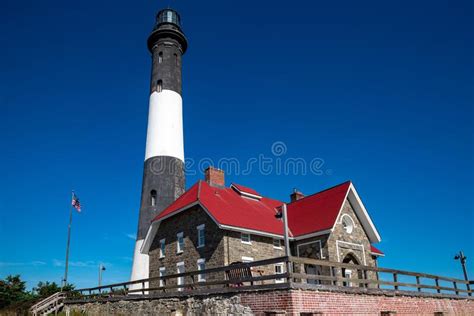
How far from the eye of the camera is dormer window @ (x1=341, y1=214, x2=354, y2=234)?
2330 centimetres

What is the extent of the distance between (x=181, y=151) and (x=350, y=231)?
13783 millimetres

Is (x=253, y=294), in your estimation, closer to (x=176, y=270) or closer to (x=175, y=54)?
(x=176, y=270)

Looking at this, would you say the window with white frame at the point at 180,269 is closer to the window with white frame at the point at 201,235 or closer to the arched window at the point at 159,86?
the window with white frame at the point at 201,235

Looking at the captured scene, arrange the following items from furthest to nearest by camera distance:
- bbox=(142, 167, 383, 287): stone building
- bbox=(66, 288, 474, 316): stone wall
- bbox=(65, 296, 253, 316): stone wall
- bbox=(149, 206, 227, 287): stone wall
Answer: bbox=(142, 167, 383, 287): stone building < bbox=(149, 206, 227, 287): stone wall < bbox=(65, 296, 253, 316): stone wall < bbox=(66, 288, 474, 316): stone wall

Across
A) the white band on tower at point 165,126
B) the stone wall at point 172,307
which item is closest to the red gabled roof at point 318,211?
the stone wall at point 172,307

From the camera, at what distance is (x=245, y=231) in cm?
2125

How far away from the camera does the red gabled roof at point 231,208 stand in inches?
841

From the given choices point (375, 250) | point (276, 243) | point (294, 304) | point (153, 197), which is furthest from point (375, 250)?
point (294, 304)

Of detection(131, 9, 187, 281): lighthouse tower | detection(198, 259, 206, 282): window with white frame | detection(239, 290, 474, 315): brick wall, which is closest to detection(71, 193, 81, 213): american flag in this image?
detection(131, 9, 187, 281): lighthouse tower

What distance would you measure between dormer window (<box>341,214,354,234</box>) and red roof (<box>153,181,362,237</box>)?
0.97m

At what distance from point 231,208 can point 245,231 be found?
2159 mm

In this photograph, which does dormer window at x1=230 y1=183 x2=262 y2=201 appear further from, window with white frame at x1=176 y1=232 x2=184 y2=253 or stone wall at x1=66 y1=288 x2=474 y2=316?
stone wall at x1=66 y1=288 x2=474 y2=316

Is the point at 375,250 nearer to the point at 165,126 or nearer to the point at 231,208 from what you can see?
the point at 231,208

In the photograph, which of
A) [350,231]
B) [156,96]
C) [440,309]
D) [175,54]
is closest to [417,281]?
[440,309]
